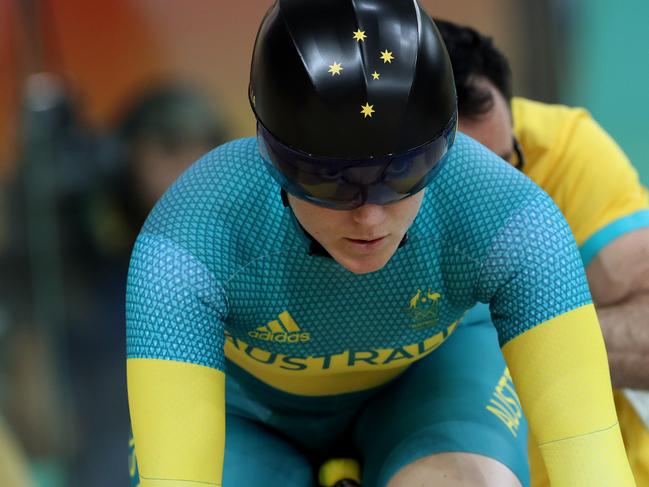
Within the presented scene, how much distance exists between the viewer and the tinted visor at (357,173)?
113 cm

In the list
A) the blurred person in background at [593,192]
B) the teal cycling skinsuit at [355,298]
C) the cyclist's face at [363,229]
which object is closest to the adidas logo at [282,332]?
the teal cycling skinsuit at [355,298]

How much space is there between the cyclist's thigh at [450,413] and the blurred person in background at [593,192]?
0.27m

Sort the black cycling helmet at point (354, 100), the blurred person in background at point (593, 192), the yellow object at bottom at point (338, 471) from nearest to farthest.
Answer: the black cycling helmet at point (354, 100) → the yellow object at bottom at point (338, 471) → the blurred person in background at point (593, 192)

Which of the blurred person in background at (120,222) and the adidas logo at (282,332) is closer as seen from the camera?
the adidas logo at (282,332)

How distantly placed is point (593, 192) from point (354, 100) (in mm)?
867

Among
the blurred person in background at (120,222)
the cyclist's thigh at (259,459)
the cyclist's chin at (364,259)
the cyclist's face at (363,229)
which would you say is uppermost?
the cyclist's face at (363,229)

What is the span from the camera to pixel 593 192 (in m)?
1.88

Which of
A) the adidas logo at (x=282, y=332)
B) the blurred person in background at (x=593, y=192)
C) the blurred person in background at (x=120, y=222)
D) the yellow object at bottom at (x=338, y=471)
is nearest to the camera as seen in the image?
the adidas logo at (x=282, y=332)

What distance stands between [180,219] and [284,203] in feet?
0.39

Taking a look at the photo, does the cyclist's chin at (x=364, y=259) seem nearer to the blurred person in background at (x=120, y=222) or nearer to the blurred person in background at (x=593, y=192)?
the blurred person in background at (x=593, y=192)

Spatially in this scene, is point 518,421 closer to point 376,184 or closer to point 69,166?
point 376,184

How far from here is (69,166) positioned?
311cm

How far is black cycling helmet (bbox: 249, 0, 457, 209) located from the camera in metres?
1.12

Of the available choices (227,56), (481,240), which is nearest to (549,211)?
(481,240)
